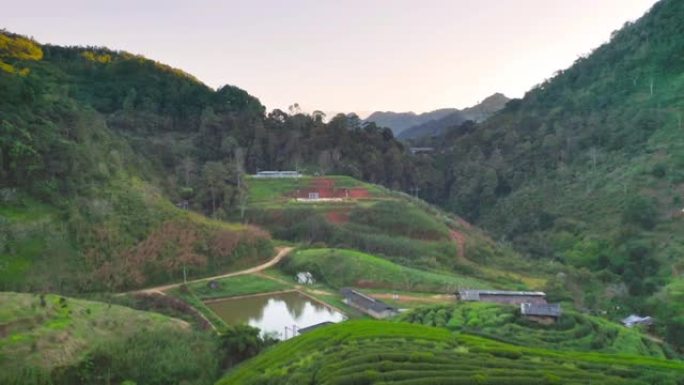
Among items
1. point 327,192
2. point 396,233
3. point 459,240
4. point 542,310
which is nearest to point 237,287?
point 542,310

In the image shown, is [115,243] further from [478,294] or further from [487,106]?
[487,106]

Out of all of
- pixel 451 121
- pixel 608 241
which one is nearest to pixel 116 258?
pixel 608 241

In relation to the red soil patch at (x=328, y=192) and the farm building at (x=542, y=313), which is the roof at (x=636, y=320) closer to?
the farm building at (x=542, y=313)

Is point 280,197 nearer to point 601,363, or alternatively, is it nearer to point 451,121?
point 601,363

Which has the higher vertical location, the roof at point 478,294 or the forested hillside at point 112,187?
the forested hillside at point 112,187

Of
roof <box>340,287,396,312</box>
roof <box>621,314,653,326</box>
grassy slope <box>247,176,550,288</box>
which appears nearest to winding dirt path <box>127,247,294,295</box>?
grassy slope <box>247,176,550,288</box>

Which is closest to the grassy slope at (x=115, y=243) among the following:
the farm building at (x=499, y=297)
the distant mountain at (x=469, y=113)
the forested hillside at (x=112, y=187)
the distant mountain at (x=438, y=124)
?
the forested hillside at (x=112, y=187)
